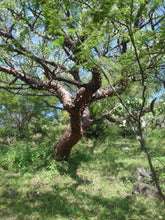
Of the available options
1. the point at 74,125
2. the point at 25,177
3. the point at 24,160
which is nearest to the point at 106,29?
the point at 74,125

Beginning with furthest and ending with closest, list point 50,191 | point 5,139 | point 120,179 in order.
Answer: point 5,139 < point 120,179 < point 50,191

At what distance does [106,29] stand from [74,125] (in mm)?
3594

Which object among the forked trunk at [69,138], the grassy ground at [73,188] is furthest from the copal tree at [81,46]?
the grassy ground at [73,188]

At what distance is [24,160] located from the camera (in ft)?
18.3

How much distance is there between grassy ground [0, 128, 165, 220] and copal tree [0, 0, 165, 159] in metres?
0.94

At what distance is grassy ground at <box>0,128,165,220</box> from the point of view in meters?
3.47

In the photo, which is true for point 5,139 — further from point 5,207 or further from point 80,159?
point 5,207

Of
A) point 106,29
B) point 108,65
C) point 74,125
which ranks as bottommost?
point 74,125

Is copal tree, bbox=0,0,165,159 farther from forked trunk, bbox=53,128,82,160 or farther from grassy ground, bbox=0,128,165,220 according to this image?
grassy ground, bbox=0,128,165,220

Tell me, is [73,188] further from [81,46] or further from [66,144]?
[81,46]

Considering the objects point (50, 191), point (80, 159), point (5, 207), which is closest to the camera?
point (5, 207)

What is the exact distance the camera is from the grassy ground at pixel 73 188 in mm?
3471

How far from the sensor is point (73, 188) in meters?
4.63

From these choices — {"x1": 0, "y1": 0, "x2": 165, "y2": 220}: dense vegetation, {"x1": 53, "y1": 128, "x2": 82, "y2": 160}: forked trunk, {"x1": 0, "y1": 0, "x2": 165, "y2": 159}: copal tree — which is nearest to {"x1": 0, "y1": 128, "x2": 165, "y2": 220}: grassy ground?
{"x1": 0, "y1": 0, "x2": 165, "y2": 220}: dense vegetation
